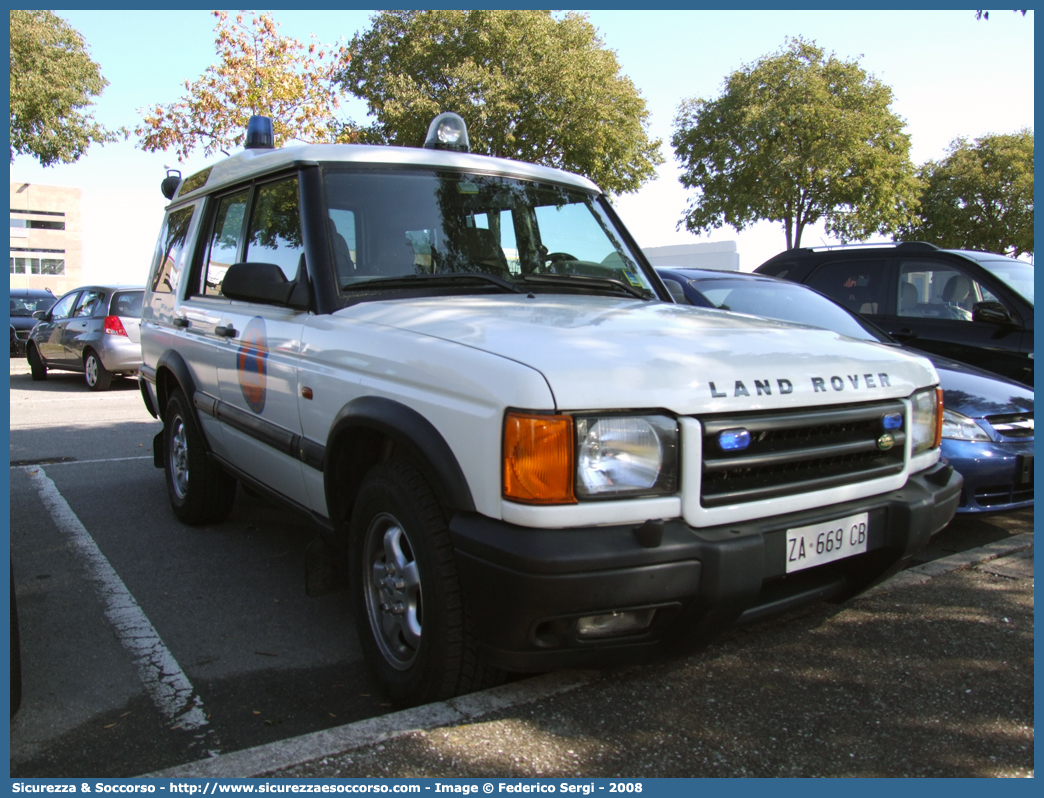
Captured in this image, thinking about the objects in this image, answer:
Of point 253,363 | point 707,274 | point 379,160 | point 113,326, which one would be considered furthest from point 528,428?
point 113,326

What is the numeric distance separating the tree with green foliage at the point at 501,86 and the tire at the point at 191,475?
2193 cm

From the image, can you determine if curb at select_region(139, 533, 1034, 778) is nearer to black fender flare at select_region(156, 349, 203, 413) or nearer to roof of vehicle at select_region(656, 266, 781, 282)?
black fender flare at select_region(156, 349, 203, 413)

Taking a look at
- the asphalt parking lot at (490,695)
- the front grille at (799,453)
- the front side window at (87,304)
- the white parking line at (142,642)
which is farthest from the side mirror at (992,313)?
the front side window at (87,304)

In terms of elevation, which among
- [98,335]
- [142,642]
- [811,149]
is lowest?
[142,642]

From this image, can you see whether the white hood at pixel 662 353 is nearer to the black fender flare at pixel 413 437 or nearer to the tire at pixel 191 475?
the black fender flare at pixel 413 437

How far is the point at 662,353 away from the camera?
2.57 m

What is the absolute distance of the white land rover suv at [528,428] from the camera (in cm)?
233

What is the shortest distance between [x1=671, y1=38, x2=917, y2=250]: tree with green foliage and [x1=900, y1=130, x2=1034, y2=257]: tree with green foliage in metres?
12.4

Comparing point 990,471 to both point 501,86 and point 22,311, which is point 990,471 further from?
point 501,86

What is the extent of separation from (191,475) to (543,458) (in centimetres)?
343

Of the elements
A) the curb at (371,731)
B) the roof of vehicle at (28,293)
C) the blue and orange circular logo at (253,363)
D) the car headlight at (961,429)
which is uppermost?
Result: the roof of vehicle at (28,293)

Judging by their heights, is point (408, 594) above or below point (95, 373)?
below

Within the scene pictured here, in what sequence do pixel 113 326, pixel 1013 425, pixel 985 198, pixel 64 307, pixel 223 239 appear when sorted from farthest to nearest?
pixel 985 198 → pixel 64 307 → pixel 113 326 → pixel 1013 425 → pixel 223 239

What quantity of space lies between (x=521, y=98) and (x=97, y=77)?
14125mm
